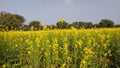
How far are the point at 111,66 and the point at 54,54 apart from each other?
2.09 meters

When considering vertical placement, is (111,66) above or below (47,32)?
below

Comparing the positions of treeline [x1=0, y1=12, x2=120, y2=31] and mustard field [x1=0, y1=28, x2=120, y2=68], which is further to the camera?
treeline [x1=0, y1=12, x2=120, y2=31]

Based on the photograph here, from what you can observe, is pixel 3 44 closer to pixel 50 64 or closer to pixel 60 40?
pixel 50 64

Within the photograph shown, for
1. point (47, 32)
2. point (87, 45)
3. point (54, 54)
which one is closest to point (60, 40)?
point (47, 32)

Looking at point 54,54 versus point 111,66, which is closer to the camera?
point 54,54

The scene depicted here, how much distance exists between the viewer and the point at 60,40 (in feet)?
30.8

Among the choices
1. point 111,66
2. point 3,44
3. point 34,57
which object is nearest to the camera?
point 34,57

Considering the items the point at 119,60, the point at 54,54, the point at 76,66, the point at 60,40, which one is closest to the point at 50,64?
the point at 54,54

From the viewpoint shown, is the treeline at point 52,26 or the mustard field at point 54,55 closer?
the mustard field at point 54,55

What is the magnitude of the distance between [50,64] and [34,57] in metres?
0.48

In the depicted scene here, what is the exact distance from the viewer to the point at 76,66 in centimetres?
716

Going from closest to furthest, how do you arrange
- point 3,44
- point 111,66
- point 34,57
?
point 34,57 → point 3,44 → point 111,66

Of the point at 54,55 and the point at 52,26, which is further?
the point at 52,26

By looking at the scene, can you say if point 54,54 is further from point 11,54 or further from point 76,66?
point 11,54
